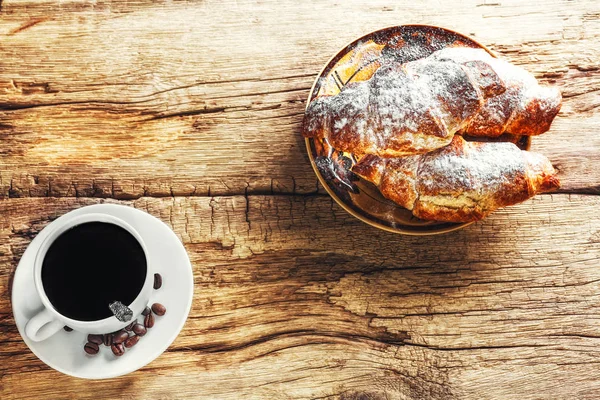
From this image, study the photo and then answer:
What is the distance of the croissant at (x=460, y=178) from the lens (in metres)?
1.11

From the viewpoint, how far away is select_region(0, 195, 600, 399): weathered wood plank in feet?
4.23

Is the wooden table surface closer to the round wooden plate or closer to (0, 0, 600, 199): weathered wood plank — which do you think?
(0, 0, 600, 199): weathered wood plank

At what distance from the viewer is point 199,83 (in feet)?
4.50

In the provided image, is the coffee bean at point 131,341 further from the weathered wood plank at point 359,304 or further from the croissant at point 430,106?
the croissant at point 430,106

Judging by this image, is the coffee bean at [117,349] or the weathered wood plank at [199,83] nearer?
the coffee bean at [117,349]

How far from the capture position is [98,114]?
1.35m

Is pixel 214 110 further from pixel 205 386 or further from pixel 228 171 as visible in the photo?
pixel 205 386

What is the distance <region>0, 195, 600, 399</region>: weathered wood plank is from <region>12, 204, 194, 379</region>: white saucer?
14 centimetres

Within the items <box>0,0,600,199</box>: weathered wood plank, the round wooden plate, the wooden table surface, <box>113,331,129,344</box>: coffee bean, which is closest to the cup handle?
<box>113,331,129,344</box>: coffee bean

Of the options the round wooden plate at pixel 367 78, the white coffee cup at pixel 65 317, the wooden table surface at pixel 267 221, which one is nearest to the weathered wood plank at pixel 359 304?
the wooden table surface at pixel 267 221

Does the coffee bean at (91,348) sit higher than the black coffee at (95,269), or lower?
lower

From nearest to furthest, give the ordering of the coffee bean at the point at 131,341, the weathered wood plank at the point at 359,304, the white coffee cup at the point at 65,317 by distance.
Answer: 1. the white coffee cup at the point at 65,317
2. the coffee bean at the point at 131,341
3. the weathered wood plank at the point at 359,304

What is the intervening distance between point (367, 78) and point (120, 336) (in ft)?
2.47

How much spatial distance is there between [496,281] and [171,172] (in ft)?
2.70
